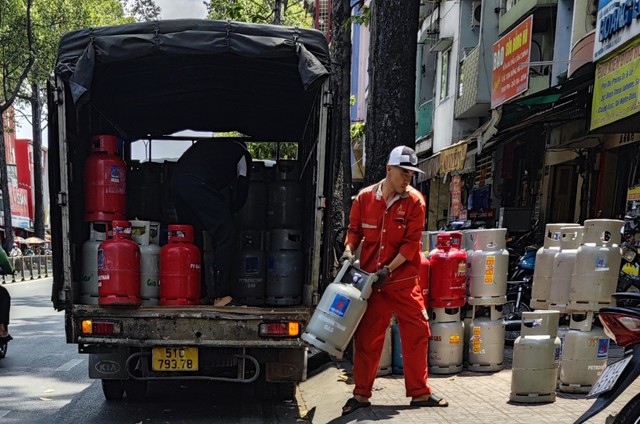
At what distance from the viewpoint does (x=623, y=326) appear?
3148 mm

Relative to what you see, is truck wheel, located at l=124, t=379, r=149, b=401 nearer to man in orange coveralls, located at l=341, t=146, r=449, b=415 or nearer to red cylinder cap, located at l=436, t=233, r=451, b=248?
man in orange coveralls, located at l=341, t=146, r=449, b=415

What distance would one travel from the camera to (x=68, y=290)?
15.8 ft

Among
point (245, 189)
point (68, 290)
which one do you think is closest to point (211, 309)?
point (68, 290)

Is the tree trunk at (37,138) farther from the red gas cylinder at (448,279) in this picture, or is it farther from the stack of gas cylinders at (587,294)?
the stack of gas cylinders at (587,294)

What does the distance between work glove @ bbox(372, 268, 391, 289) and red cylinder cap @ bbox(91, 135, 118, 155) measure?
2.73 m

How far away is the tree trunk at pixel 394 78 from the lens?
648cm

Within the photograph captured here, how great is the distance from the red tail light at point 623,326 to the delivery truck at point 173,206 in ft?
7.63

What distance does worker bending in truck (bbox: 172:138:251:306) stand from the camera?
539 cm

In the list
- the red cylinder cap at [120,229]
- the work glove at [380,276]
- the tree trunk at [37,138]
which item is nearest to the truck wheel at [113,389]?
the red cylinder cap at [120,229]

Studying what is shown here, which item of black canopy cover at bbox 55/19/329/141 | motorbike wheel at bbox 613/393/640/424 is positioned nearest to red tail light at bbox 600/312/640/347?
motorbike wheel at bbox 613/393/640/424

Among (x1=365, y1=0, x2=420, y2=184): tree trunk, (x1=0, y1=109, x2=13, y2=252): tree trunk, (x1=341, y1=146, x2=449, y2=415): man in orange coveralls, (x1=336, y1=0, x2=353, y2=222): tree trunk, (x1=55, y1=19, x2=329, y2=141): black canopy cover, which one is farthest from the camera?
(x1=0, y1=109, x2=13, y2=252): tree trunk

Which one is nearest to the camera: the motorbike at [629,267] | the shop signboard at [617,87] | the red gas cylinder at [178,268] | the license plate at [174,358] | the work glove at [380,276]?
the work glove at [380,276]

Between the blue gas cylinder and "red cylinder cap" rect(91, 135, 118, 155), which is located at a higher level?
"red cylinder cap" rect(91, 135, 118, 155)

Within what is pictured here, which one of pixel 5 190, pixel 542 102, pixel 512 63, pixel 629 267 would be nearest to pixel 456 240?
pixel 629 267
